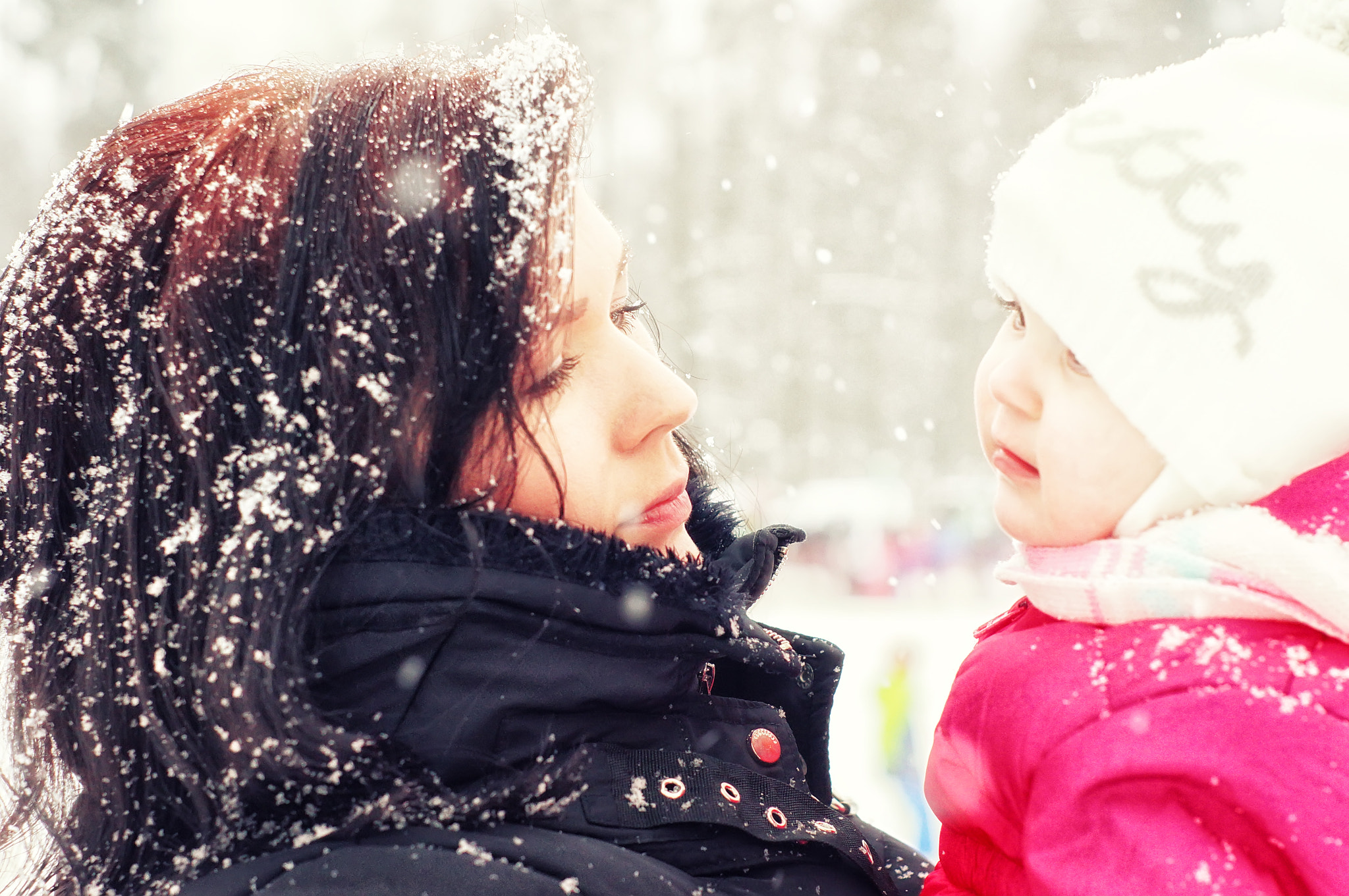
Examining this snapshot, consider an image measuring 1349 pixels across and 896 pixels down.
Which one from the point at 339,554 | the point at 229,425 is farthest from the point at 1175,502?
the point at 229,425

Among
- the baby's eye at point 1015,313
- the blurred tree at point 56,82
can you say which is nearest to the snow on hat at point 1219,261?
the baby's eye at point 1015,313

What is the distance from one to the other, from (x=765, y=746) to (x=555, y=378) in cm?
55

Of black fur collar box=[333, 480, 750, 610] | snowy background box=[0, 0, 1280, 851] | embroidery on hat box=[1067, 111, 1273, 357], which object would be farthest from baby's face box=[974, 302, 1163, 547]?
snowy background box=[0, 0, 1280, 851]

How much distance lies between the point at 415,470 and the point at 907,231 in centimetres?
1757

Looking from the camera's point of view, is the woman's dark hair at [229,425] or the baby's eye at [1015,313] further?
Result: the baby's eye at [1015,313]

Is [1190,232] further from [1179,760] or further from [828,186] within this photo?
[828,186]

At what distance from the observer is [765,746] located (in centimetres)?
134

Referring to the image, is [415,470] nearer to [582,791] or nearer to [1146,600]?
[582,791]

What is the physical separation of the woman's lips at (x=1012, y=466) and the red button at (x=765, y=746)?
1.58 feet

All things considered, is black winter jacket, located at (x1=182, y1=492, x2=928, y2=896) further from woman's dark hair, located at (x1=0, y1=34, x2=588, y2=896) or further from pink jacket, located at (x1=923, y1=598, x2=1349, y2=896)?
pink jacket, located at (x1=923, y1=598, x2=1349, y2=896)

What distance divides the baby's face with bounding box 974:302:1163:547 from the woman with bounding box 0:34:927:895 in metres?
0.44

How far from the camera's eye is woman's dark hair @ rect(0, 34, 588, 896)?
1097mm

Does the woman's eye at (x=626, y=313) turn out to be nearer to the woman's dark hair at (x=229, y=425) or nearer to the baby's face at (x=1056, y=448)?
the woman's dark hair at (x=229, y=425)

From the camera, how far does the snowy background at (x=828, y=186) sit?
1573 cm
